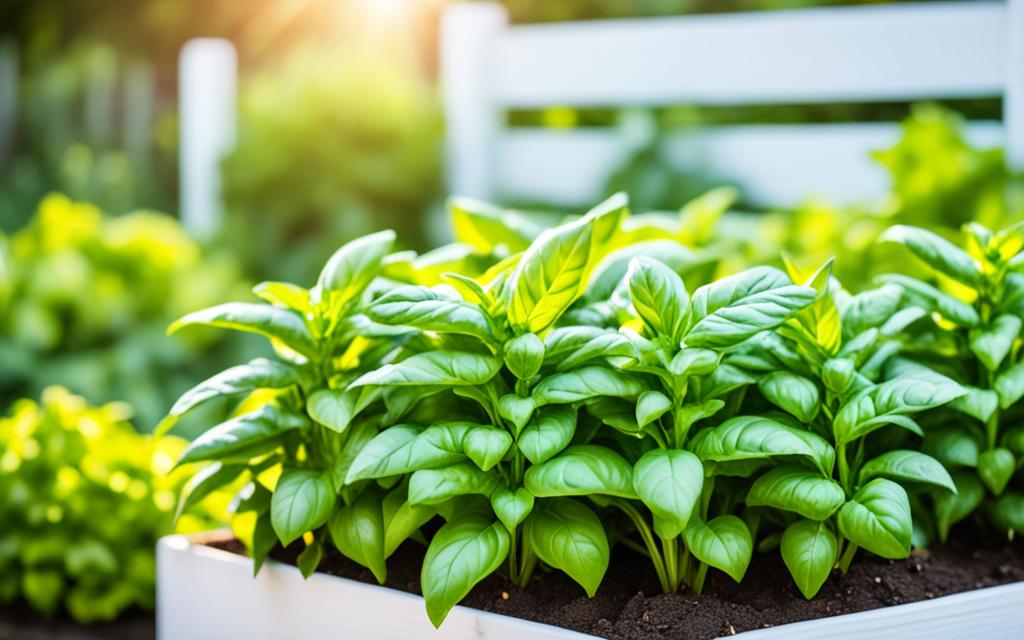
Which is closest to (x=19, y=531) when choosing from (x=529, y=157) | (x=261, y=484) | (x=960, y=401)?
(x=261, y=484)

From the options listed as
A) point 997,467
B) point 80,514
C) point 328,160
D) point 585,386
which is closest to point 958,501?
point 997,467

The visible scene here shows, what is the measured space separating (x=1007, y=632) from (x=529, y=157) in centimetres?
265

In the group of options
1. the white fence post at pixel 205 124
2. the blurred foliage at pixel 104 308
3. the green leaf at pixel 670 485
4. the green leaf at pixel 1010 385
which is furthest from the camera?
the white fence post at pixel 205 124

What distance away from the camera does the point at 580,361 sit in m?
1.01

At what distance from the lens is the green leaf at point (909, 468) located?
3.35 feet

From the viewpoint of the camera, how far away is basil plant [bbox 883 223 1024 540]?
1.14 m

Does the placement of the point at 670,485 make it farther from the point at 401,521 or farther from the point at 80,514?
the point at 80,514

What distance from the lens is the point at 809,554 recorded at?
100 centimetres

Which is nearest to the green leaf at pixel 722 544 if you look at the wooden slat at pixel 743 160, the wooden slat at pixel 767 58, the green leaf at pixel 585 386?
the green leaf at pixel 585 386

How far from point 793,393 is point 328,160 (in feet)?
10.3

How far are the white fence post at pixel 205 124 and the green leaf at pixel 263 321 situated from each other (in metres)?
3.10

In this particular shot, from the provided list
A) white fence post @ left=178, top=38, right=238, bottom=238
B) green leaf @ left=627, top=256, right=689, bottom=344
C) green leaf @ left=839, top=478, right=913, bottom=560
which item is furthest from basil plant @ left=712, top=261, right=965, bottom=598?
white fence post @ left=178, top=38, right=238, bottom=238

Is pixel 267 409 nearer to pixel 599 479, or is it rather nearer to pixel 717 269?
pixel 599 479

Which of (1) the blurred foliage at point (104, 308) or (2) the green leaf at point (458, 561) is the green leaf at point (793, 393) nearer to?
(2) the green leaf at point (458, 561)
